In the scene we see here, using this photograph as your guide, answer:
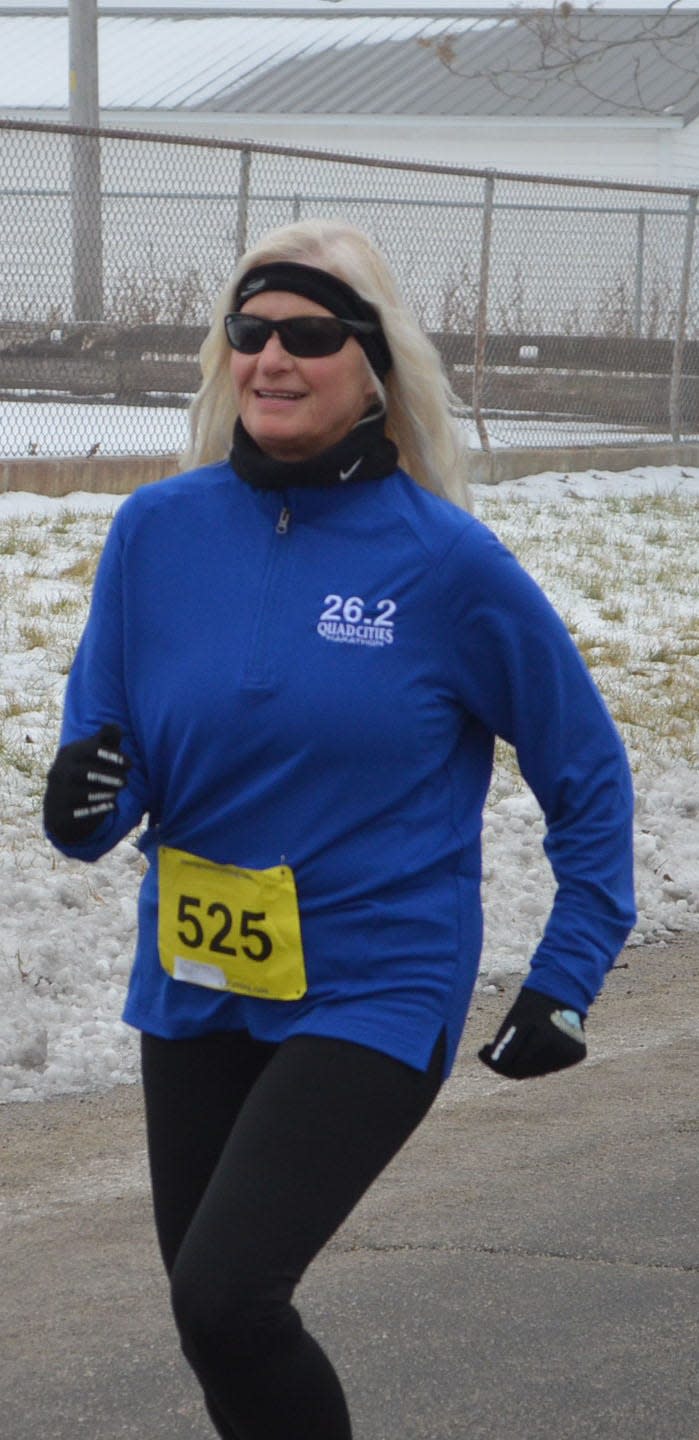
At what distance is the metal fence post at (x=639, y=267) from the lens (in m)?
17.4

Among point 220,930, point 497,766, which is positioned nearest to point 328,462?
point 220,930

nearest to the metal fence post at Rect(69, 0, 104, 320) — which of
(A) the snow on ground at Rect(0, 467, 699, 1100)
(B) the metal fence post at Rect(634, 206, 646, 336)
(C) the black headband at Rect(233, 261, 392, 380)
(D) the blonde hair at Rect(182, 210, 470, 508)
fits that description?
(A) the snow on ground at Rect(0, 467, 699, 1100)

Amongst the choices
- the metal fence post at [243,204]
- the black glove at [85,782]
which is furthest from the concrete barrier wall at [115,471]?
the black glove at [85,782]

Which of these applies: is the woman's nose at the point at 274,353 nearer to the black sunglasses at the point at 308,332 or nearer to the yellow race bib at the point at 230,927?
the black sunglasses at the point at 308,332

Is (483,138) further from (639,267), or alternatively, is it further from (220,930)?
(220,930)

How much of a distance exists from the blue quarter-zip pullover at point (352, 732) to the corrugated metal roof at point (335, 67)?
1121 inches

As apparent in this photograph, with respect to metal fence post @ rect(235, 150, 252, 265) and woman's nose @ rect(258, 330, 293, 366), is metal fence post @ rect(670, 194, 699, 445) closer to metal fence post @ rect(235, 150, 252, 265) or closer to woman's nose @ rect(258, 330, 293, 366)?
metal fence post @ rect(235, 150, 252, 265)

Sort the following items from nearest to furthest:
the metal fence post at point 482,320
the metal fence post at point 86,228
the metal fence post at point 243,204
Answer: the metal fence post at point 243,204 → the metal fence post at point 86,228 → the metal fence post at point 482,320

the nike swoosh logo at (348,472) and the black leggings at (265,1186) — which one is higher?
the nike swoosh logo at (348,472)

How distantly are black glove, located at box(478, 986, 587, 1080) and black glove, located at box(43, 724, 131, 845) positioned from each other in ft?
2.04

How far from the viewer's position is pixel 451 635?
9.21ft

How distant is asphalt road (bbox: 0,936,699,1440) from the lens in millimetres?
3578

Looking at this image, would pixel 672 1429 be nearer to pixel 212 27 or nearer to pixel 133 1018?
pixel 133 1018

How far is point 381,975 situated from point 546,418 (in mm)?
13925
